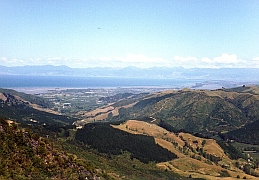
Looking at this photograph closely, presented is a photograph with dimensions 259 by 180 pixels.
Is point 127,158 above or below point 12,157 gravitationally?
below

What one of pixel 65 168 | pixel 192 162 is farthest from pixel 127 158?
pixel 65 168

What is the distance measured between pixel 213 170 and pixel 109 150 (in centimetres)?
6648

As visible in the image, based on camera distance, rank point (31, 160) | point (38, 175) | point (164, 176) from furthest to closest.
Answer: point (164, 176) → point (31, 160) → point (38, 175)

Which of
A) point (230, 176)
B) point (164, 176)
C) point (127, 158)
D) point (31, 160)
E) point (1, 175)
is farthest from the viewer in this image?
point (127, 158)

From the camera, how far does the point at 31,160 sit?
59.6 m

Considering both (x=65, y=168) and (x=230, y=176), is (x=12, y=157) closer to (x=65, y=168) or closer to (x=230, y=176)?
(x=65, y=168)

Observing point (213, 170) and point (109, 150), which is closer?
point (213, 170)

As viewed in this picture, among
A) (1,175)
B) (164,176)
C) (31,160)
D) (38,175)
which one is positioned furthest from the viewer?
(164,176)

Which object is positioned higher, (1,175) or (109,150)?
(1,175)

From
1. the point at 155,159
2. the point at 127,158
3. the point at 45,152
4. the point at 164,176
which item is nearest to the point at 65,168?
the point at 45,152

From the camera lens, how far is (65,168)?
64.7 metres

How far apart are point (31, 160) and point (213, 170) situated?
145166 millimetres

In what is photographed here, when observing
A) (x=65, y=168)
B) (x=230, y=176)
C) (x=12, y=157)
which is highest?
(x=12, y=157)

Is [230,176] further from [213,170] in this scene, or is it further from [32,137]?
[32,137]
